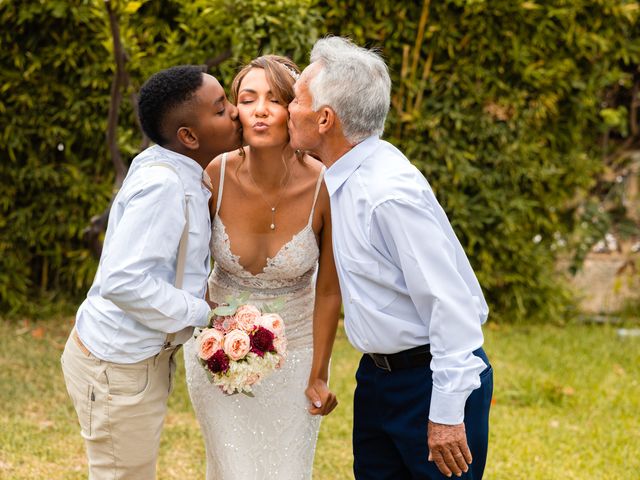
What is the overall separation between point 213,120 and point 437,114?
4.88 meters

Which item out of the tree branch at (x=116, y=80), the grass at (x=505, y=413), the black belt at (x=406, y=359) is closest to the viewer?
the black belt at (x=406, y=359)

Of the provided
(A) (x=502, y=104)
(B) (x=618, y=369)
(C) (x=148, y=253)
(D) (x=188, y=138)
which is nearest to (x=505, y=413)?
(B) (x=618, y=369)

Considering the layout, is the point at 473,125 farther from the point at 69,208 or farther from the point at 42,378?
the point at 42,378

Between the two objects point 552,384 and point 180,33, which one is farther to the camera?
point 180,33

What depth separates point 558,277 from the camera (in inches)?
331

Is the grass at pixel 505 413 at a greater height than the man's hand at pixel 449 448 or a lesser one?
lesser

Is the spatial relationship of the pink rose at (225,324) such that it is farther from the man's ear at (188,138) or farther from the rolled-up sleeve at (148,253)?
the man's ear at (188,138)

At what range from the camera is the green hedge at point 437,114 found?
729cm

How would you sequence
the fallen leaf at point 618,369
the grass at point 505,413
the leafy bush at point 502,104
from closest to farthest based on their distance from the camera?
the grass at point 505,413
the fallen leaf at point 618,369
the leafy bush at point 502,104

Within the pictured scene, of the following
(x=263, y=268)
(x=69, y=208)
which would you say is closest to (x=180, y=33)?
(x=69, y=208)

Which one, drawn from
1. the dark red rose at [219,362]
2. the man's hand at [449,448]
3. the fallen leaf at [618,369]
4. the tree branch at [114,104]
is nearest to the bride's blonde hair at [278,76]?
the dark red rose at [219,362]

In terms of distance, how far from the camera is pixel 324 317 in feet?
10.8

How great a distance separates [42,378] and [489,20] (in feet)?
15.1

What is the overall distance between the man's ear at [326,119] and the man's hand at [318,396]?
104 centimetres
